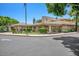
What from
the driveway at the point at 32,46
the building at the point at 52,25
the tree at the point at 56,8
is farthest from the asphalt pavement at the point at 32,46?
the tree at the point at 56,8

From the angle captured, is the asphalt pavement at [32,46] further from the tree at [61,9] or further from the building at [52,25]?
the tree at [61,9]

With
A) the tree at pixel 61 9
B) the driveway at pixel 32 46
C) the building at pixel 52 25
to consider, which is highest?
the tree at pixel 61 9

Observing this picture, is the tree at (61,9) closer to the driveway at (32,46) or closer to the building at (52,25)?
the building at (52,25)

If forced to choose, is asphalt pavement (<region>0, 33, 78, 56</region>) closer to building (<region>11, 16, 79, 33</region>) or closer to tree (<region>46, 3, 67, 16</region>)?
building (<region>11, 16, 79, 33</region>)

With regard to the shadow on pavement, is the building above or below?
above

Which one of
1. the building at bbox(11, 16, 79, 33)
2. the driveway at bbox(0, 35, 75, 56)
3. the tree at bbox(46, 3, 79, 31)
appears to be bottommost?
the driveway at bbox(0, 35, 75, 56)

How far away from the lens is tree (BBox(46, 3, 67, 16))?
22.6ft

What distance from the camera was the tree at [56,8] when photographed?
688cm

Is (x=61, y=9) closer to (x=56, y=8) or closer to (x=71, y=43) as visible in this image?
(x=56, y=8)

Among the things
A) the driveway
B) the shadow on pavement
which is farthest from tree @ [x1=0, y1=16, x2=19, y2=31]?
the shadow on pavement

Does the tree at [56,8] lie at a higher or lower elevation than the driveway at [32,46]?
higher

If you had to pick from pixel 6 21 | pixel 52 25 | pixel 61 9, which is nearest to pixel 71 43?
pixel 52 25

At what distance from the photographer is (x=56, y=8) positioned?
695 cm

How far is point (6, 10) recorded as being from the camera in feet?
22.5
